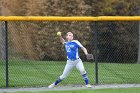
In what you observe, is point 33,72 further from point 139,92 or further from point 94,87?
point 139,92

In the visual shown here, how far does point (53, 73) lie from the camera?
1588cm

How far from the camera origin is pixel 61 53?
1658cm

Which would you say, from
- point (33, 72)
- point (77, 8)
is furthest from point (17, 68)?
point (77, 8)

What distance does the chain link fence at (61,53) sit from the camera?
588 inches

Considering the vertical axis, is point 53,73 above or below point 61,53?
below

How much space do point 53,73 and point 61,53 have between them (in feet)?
3.07

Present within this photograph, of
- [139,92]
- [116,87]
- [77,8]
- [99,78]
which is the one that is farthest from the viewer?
[77,8]

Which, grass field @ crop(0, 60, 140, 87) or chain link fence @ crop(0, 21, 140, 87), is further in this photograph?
chain link fence @ crop(0, 21, 140, 87)

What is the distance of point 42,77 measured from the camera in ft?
50.1

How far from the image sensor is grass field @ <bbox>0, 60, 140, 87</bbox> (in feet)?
47.7

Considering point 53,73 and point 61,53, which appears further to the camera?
point 61,53

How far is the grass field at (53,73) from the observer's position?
14531 mm

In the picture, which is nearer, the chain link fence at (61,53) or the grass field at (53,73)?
the grass field at (53,73)

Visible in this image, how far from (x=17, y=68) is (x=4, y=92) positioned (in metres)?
3.75
